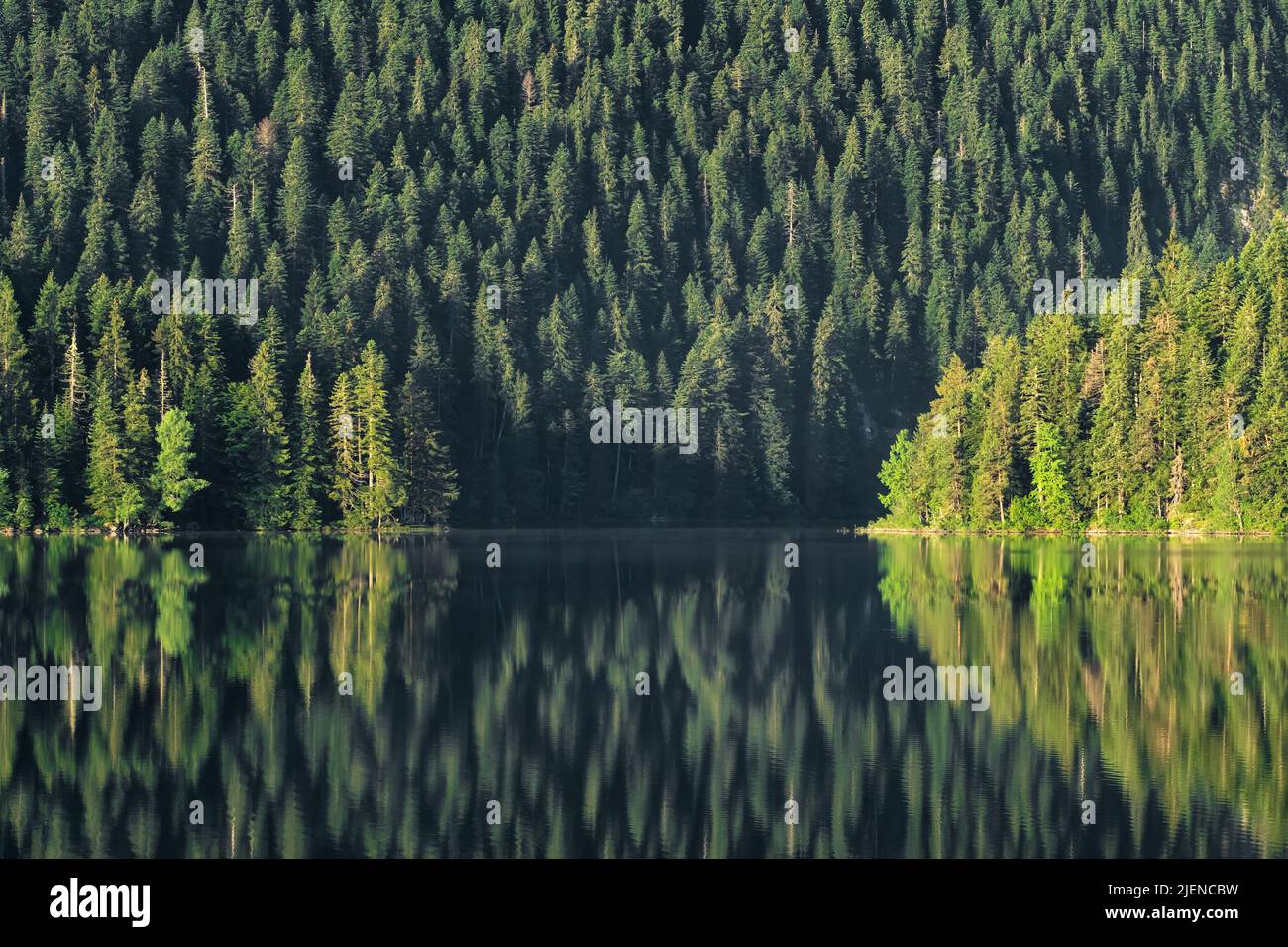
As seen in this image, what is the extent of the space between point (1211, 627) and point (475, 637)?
24.0 m

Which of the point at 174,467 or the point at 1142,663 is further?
the point at 174,467

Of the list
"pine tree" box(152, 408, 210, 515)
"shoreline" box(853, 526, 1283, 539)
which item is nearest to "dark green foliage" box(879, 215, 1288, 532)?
"shoreline" box(853, 526, 1283, 539)

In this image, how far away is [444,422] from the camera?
19000 cm

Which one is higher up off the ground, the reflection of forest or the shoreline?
the shoreline

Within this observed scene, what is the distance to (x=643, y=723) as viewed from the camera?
4694cm

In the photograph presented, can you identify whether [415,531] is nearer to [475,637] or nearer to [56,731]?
[475,637]

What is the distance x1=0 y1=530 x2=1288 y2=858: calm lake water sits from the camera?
3531 cm

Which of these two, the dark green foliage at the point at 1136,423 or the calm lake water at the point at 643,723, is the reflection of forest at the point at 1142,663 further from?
the dark green foliage at the point at 1136,423

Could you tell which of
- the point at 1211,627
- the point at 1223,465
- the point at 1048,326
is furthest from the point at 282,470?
the point at 1211,627

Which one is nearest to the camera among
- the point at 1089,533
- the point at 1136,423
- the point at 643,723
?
the point at 643,723

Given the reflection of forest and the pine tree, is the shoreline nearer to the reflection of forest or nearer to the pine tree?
the reflection of forest

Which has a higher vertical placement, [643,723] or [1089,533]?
[1089,533]

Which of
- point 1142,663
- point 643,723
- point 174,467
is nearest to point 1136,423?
point 174,467

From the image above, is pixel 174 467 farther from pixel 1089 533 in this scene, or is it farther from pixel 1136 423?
pixel 1136 423
